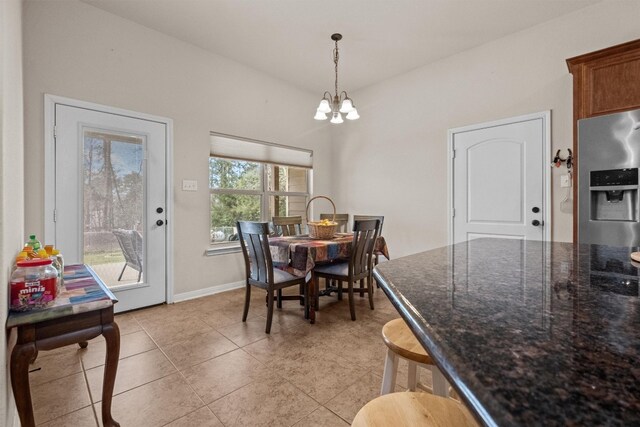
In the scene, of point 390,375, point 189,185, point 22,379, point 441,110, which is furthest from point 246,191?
point 390,375

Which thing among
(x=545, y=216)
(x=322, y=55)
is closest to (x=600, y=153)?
(x=545, y=216)

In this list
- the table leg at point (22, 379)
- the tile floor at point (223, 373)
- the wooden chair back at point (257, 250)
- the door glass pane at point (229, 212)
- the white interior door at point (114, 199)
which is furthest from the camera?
the door glass pane at point (229, 212)

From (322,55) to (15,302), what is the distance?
11.8 feet

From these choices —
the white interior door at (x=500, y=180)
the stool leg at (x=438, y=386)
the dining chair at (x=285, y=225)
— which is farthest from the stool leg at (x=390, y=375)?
the white interior door at (x=500, y=180)

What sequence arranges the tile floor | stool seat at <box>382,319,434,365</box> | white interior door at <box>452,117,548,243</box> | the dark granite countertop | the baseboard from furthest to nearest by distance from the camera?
1. the baseboard
2. white interior door at <box>452,117,548,243</box>
3. the tile floor
4. stool seat at <box>382,319,434,365</box>
5. the dark granite countertop

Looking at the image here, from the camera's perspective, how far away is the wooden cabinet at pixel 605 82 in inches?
88.5

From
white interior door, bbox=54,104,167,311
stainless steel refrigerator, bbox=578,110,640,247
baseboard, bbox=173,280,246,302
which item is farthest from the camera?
baseboard, bbox=173,280,246,302

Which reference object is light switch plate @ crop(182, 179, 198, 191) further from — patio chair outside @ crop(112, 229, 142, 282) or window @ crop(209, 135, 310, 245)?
patio chair outside @ crop(112, 229, 142, 282)

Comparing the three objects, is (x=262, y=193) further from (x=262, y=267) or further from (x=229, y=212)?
(x=262, y=267)

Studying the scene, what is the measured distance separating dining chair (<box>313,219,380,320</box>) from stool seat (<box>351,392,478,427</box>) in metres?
1.92

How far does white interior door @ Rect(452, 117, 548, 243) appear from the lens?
10.3ft

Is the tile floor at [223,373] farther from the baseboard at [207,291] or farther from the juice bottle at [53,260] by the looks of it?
the juice bottle at [53,260]

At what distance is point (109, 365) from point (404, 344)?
1.38m

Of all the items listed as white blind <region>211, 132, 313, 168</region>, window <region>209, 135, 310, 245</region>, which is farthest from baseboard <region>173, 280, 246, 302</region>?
white blind <region>211, 132, 313, 168</region>
